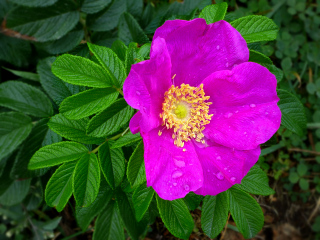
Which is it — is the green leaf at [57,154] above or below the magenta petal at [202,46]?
below

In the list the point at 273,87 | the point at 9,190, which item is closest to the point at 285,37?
the point at 273,87

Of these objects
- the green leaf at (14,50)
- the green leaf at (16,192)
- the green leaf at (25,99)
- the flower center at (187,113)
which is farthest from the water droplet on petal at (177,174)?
the green leaf at (14,50)

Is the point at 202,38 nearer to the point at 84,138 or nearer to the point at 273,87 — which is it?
the point at 273,87

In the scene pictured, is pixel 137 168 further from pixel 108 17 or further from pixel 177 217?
pixel 108 17

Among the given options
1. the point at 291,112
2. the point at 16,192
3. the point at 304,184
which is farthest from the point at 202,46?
the point at 304,184

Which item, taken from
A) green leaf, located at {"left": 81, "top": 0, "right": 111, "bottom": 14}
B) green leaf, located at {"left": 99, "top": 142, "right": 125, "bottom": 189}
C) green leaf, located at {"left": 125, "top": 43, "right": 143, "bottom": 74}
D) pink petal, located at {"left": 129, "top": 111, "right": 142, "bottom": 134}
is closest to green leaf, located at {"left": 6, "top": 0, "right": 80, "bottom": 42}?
green leaf, located at {"left": 81, "top": 0, "right": 111, "bottom": 14}

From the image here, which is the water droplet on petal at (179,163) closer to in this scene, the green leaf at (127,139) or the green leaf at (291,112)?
the green leaf at (127,139)
